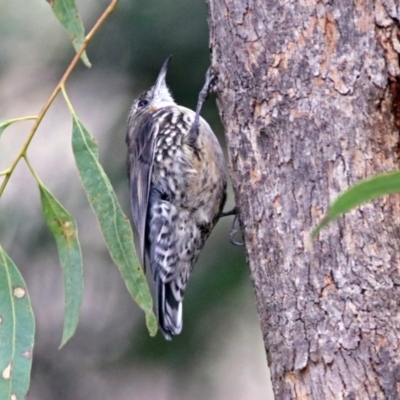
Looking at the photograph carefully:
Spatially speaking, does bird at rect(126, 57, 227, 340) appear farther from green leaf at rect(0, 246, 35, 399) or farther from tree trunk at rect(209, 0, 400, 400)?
tree trunk at rect(209, 0, 400, 400)

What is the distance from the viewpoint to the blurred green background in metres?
4.21

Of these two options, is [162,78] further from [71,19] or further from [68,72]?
[68,72]

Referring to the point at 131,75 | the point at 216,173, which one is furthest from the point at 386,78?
the point at 131,75

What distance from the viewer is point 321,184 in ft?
6.66

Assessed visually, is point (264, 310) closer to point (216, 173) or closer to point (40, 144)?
point (216, 173)

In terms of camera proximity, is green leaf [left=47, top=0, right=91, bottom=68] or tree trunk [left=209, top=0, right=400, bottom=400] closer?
tree trunk [left=209, top=0, right=400, bottom=400]

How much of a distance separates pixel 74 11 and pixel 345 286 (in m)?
1.13

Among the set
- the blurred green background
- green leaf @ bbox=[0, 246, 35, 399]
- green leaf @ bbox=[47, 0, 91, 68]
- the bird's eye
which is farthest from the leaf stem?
the blurred green background

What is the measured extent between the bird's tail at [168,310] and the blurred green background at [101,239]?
0.73 metres

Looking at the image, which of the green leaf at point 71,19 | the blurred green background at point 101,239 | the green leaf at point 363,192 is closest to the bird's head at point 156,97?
the blurred green background at point 101,239

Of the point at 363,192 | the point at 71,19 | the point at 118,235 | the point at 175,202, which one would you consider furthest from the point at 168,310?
the point at 363,192

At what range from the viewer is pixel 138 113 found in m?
4.10

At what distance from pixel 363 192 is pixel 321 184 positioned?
Result: 2.52 feet

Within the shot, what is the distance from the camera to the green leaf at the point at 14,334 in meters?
2.32
